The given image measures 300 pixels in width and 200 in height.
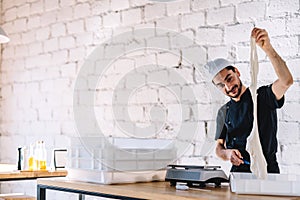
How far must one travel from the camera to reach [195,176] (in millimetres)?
2203

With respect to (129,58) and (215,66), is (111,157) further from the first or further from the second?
(129,58)

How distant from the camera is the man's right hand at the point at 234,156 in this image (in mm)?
2600

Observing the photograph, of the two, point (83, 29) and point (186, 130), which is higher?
point (83, 29)

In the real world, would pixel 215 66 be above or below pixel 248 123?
above

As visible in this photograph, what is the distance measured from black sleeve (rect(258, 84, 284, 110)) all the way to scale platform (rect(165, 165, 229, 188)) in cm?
45

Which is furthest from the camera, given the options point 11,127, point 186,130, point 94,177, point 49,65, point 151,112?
point 11,127

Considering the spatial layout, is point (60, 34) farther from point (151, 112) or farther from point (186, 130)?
point (186, 130)

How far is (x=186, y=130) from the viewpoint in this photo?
2971 millimetres

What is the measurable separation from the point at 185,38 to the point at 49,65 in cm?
144

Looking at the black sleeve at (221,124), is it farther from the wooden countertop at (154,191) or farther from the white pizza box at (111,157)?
the wooden countertop at (154,191)

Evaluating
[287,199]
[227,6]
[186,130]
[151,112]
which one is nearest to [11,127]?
[151,112]

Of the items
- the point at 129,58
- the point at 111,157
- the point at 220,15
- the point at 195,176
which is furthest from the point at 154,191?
the point at 129,58

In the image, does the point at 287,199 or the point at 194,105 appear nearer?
the point at 287,199

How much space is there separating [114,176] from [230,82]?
84cm
